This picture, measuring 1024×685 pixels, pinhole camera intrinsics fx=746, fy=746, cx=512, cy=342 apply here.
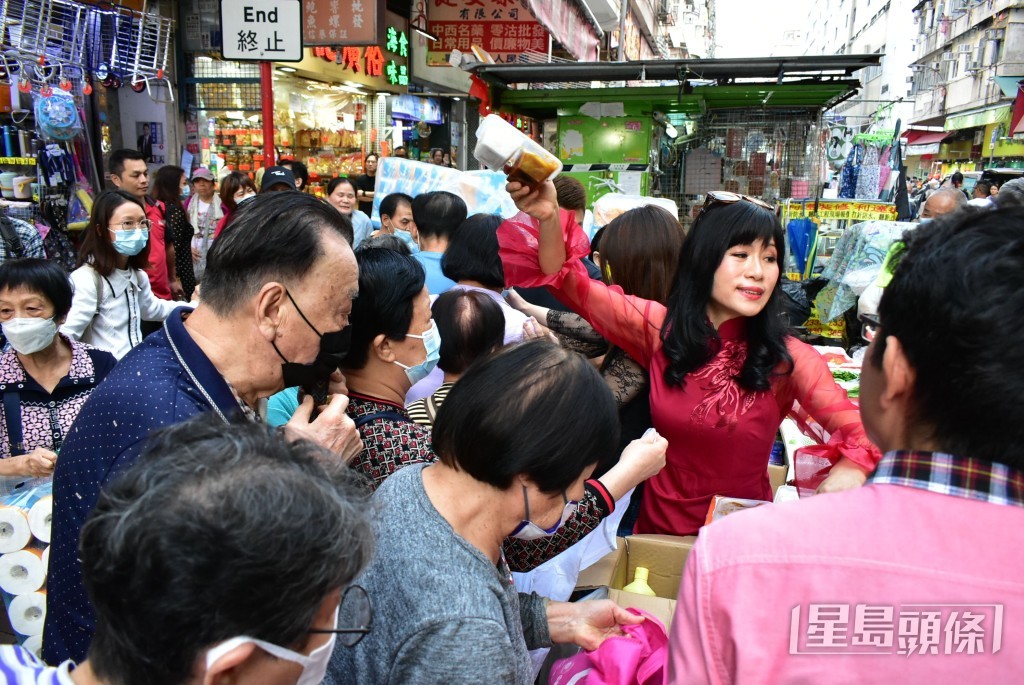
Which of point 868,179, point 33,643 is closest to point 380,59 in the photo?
point 868,179

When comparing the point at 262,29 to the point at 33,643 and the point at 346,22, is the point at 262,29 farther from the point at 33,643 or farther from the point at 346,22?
the point at 33,643

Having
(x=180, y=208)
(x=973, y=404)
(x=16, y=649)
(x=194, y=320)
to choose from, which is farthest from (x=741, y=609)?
(x=180, y=208)

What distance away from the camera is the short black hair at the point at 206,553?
91 cm

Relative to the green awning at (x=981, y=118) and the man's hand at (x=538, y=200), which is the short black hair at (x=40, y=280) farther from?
the green awning at (x=981, y=118)

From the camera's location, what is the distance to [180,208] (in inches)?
283

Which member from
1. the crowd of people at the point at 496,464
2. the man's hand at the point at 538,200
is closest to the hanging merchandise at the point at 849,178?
the crowd of people at the point at 496,464

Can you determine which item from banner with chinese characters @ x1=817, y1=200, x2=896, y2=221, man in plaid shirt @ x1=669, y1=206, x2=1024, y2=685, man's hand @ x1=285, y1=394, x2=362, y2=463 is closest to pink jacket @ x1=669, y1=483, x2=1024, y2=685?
man in plaid shirt @ x1=669, y1=206, x2=1024, y2=685

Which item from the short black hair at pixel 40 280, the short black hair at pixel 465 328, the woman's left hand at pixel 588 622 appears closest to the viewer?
the woman's left hand at pixel 588 622

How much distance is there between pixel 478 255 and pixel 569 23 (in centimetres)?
1038

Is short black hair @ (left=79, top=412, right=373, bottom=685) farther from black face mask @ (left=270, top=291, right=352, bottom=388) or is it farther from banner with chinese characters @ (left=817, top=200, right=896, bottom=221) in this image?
banner with chinese characters @ (left=817, top=200, right=896, bottom=221)

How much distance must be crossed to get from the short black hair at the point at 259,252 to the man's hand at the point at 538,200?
746 mm

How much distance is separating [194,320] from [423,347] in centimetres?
73

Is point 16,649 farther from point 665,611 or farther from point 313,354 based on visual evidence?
point 665,611

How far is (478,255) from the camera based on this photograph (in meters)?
3.41
